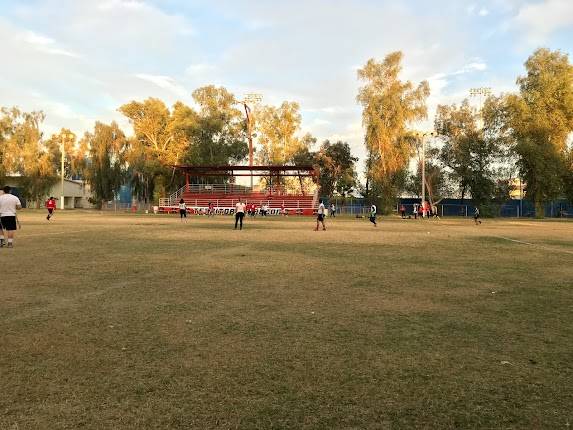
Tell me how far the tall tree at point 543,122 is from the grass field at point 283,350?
1923 inches

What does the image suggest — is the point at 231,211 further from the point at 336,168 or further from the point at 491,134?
the point at 491,134

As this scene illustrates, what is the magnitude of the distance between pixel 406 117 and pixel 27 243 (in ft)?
154

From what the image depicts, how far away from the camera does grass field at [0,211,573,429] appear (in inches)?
136

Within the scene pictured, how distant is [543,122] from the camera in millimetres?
53719

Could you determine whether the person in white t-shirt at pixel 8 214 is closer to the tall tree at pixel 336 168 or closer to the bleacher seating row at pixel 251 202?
the bleacher seating row at pixel 251 202

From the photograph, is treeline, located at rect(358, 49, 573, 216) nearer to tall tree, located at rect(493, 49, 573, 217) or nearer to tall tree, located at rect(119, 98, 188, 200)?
tall tree, located at rect(493, 49, 573, 217)

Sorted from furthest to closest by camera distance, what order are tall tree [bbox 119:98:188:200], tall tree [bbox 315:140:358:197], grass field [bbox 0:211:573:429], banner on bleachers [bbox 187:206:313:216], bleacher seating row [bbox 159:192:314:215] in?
tall tree [bbox 315:140:358:197]
tall tree [bbox 119:98:188:200]
bleacher seating row [bbox 159:192:314:215]
banner on bleachers [bbox 187:206:313:216]
grass field [bbox 0:211:573:429]

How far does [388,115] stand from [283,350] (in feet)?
175

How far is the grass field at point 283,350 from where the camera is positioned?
3449 millimetres

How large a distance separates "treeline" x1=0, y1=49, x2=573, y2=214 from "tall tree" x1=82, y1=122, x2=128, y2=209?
5.5 inches

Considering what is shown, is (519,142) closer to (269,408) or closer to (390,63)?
(390,63)

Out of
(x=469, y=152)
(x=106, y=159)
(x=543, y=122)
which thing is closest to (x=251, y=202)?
(x=106, y=159)

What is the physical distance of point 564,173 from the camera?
53969 millimetres

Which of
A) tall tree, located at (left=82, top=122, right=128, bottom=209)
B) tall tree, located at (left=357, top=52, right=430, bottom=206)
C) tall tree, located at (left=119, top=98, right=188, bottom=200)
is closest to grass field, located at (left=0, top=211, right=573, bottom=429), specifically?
tall tree, located at (left=357, top=52, right=430, bottom=206)
